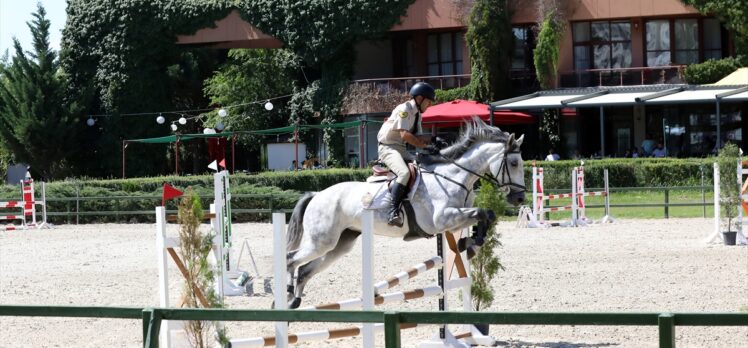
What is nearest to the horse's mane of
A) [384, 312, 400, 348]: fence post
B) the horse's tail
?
the horse's tail

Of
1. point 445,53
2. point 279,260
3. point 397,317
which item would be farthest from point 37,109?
point 397,317

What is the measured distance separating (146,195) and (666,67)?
1988 centimetres

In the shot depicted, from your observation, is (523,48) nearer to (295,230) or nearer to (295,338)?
(295,230)

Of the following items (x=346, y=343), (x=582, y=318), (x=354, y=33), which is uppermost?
(x=354, y=33)

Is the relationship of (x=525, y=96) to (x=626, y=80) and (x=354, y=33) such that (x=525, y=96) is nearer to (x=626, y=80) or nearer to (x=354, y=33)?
(x=626, y=80)

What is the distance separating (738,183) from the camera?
20.5 m

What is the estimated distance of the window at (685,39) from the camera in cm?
4300

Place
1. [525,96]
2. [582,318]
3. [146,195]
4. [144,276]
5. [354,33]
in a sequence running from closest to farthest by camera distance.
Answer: [582,318] → [144,276] → [146,195] → [525,96] → [354,33]

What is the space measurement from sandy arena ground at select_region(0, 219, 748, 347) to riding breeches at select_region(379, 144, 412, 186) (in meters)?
1.57

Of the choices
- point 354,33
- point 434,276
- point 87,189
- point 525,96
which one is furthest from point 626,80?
point 434,276

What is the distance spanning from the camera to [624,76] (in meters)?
43.0

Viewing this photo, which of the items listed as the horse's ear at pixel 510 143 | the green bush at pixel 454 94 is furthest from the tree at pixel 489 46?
the horse's ear at pixel 510 143

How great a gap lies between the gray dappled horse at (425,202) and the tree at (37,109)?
36.5 meters

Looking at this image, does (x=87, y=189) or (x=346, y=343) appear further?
(x=87, y=189)
